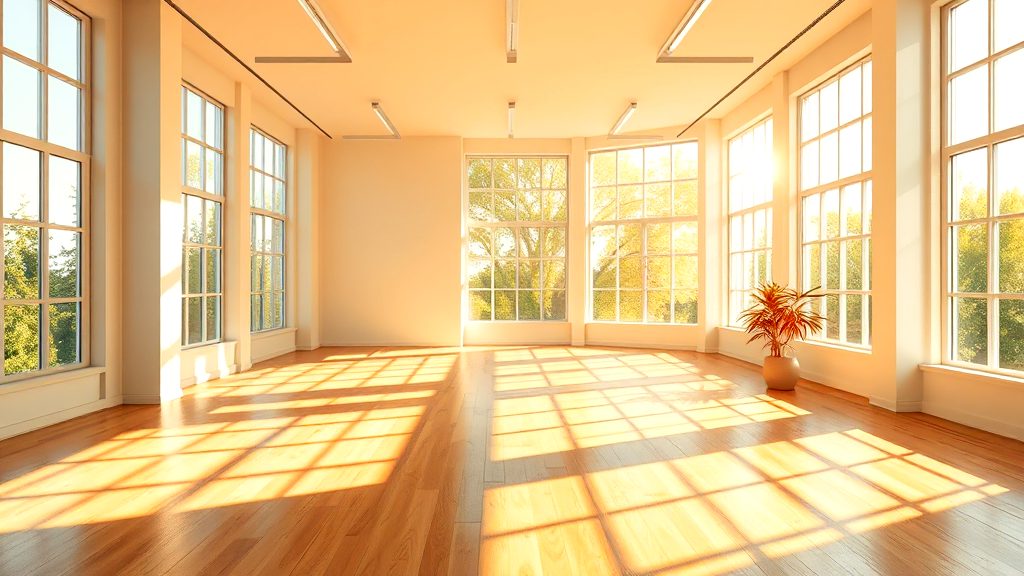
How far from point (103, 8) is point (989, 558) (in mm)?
7186

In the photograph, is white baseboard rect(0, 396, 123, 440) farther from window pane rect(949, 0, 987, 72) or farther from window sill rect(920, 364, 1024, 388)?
window pane rect(949, 0, 987, 72)

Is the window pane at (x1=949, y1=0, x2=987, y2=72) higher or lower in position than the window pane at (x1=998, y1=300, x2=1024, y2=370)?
higher

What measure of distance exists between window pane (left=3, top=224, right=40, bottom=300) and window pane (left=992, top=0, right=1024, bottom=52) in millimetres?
7599

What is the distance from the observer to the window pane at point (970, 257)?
4.93 m

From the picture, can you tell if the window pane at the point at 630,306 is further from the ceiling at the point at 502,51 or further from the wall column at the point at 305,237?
the wall column at the point at 305,237

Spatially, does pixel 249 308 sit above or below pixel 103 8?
below

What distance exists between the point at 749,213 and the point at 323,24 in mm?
6244

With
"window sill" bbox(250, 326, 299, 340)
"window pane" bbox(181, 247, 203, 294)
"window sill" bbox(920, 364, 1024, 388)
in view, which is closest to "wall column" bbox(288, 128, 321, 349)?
"window sill" bbox(250, 326, 299, 340)

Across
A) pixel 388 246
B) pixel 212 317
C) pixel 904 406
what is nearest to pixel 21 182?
pixel 212 317

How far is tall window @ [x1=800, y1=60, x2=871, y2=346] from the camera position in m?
6.35

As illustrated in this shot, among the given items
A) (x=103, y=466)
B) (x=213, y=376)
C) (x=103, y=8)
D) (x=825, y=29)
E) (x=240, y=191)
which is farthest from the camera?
(x=240, y=191)

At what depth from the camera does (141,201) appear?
5.74 metres

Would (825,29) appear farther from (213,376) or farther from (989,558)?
(213,376)

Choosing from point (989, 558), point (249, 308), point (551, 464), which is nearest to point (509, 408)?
point (551, 464)
